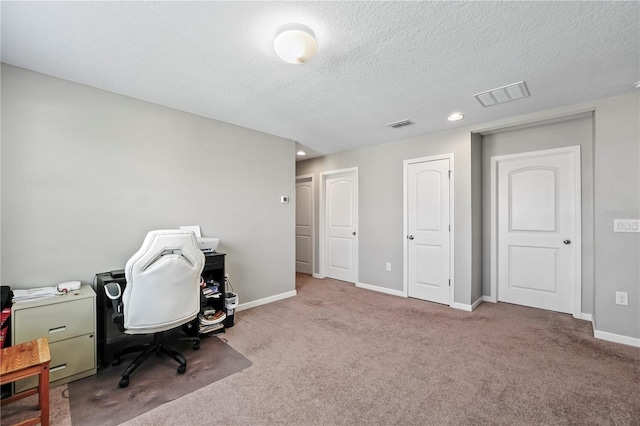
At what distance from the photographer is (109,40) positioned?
1932 millimetres

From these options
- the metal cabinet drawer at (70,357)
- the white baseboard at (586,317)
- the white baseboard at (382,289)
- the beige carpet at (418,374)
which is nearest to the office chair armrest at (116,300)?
the metal cabinet drawer at (70,357)

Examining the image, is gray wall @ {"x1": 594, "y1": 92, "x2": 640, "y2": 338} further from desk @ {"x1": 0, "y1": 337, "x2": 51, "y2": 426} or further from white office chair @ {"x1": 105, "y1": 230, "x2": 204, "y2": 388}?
desk @ {"x1": 0, "y1": 337, "x2": 51, "y2": 426}

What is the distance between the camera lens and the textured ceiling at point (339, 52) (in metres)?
1.66

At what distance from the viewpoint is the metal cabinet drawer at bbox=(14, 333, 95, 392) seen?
2.05 metres

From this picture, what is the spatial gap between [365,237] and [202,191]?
2.76 m

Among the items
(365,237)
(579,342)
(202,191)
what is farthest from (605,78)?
(202,191)

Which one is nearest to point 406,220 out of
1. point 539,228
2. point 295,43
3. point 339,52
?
point 539,228

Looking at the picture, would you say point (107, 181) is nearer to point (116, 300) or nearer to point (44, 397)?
point (116, 300)

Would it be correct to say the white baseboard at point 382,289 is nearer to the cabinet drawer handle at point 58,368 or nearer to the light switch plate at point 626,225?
the light switch plate at point 626,225

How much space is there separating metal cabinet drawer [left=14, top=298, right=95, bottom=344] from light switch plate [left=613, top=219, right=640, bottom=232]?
4.71 m

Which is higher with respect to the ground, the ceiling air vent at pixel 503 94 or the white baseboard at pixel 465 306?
the ceiling air vent at pixel 503 94

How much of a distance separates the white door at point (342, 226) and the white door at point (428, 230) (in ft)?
3.47

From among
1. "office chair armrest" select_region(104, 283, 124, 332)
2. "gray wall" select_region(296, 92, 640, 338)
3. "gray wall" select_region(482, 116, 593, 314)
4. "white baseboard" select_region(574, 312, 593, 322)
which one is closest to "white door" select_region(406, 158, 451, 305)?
"gray wall" select_region(296, 92, 640, 338)

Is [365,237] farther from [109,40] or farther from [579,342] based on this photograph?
[109,40]
